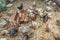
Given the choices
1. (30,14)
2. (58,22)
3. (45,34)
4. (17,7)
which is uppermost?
(17,7)

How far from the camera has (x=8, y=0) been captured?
3014 mm

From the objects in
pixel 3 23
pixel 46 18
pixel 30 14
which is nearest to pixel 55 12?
pixel 46 18

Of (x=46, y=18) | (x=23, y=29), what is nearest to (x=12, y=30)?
(x=23, y=29)

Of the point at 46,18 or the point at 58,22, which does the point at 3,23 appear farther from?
the point at 58,22

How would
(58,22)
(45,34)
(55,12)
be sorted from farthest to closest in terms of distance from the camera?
(55,12) → (58,22) → (45,34)

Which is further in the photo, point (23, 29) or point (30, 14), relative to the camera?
point (30, 14)

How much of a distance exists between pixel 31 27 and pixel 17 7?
0.59 metres

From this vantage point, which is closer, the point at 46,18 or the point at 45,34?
the point at 45,34

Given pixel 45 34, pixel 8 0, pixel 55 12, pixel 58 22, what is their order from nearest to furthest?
pixel 45 34
pixel 58 22
pixel 55 12
pixel 8 0

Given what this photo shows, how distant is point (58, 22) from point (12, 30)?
2.25 feet

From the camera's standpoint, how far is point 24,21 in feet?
8.42

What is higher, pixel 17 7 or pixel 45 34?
pixel 17 7

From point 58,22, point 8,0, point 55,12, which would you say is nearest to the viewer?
point 58,22

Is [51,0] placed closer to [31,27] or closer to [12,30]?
[31,27]
